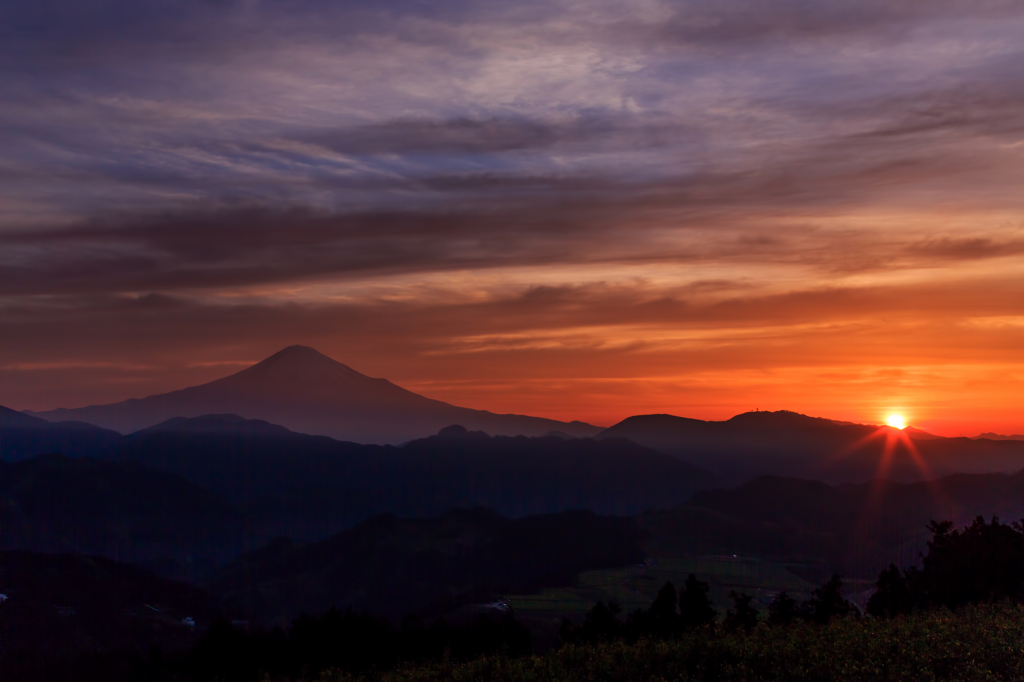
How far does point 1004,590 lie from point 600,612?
42.7m

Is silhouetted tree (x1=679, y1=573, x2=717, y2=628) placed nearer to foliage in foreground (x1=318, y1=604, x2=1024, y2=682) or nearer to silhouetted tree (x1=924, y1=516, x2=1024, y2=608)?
silhouetted tree (x1=924, y1=516, x2=1024, y2=608)

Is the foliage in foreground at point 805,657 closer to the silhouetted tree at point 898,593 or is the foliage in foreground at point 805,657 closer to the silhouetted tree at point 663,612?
the silhouetted tree at point 898,593

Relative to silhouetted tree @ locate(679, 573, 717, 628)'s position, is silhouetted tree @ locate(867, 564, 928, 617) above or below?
above

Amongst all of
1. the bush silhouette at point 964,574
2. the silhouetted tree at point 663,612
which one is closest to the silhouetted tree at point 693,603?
the silhouetted tree at point 663,612

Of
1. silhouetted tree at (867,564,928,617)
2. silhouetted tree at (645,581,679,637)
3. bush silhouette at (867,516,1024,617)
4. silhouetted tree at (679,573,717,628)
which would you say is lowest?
silhouetted tree at (645,581,679,637)

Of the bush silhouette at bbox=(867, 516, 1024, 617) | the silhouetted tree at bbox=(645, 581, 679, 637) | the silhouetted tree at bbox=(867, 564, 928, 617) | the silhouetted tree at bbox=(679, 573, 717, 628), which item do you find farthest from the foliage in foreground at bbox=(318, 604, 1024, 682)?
the silhouetted tree at bbox=(679, 573, 717, 628)

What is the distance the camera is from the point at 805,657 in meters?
21.4

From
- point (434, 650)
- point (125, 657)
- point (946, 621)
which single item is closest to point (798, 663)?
point (946, 621)

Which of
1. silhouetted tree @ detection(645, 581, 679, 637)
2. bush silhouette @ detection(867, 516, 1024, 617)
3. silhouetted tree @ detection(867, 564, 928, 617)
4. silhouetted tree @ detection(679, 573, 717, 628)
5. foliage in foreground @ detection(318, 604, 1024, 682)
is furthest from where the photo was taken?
silhouetted tree @ detection(679, 573, 717, 628)

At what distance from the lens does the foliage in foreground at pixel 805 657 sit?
1970cm

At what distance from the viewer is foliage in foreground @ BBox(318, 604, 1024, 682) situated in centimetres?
1970

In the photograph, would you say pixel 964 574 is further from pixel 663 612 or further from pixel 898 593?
pixel 663 612

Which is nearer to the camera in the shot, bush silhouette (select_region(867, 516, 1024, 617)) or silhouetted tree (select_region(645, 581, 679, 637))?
bush silhouette (select_region(867, 516, 1024, 617))

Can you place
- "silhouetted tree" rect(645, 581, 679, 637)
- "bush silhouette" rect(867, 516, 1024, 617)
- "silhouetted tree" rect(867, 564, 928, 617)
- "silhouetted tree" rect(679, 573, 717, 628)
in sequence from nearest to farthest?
"bush silhouette" rect(867, 516, 1024, 617) → "silhouetted tree" rect(867, 564, 928, 617) → "silhouetted tree" rect(645, 581, 679, 637) → "silhouetted tree" rect(679, 573, 717, 628)
